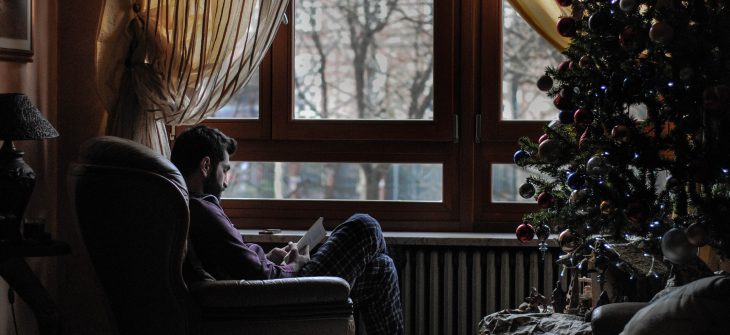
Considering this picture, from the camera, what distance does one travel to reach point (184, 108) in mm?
3969

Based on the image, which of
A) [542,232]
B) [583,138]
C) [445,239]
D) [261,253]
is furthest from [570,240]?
[261,253]

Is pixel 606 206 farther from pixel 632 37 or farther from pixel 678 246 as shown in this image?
pixel 632 37

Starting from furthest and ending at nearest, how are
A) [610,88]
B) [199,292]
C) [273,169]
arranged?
[273,169] < [199,292] < [610,88]

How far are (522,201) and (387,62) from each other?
0.81 meters

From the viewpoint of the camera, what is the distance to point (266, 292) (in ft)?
9.86

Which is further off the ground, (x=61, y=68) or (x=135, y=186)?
(x=61, y=68)

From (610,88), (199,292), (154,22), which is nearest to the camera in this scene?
(610,88)

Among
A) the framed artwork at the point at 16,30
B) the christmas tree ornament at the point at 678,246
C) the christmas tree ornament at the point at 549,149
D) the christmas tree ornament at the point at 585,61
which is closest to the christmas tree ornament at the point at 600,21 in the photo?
the christmas tree ornament at the point at 585,61

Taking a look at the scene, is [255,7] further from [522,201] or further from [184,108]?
[522,201]

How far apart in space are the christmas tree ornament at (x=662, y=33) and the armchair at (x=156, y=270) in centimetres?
120

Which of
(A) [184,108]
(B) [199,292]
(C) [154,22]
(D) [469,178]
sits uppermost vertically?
(C) [154,22]

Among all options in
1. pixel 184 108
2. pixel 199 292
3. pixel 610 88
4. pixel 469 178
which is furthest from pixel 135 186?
pixel 469 178

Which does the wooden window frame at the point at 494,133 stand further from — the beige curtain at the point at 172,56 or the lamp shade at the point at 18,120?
the lamp shade at the point at 18,120

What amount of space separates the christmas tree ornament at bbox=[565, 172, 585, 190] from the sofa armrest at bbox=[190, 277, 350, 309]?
77 centimetres
